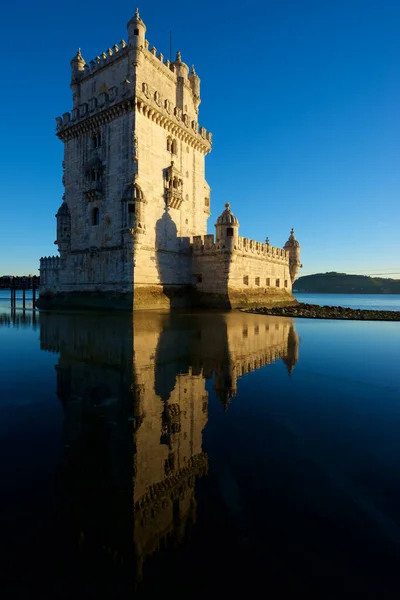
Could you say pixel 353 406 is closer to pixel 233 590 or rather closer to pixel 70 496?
pixel 233 590

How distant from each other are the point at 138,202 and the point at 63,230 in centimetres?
1002

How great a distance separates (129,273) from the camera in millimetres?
25281

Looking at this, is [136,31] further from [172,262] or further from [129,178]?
[172,262]

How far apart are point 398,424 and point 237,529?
3.40 m

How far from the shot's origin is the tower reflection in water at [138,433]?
2641 mm

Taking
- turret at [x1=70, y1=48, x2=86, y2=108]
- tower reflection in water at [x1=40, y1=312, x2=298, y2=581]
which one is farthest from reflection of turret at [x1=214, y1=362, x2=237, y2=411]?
turret at [x1=70, y1=48, x2=86, y2=108]

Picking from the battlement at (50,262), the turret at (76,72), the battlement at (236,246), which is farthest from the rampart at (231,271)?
the turret at (76,72)

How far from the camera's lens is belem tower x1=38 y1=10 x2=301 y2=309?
84.9 feet

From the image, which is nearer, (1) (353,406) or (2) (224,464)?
(2) (224,464)

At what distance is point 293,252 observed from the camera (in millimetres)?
42625

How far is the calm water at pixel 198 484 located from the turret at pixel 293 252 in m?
37.0

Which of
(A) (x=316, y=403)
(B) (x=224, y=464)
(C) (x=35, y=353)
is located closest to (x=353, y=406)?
(A) (x=316, y=403)

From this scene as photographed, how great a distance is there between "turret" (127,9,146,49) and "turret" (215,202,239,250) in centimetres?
1464

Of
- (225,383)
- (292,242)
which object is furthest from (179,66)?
(225,383)
